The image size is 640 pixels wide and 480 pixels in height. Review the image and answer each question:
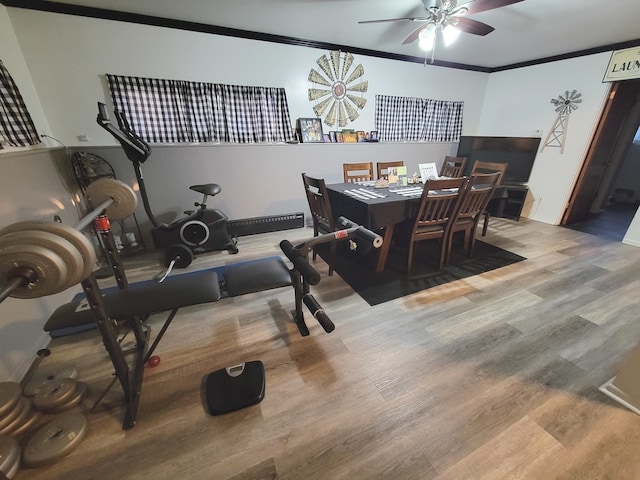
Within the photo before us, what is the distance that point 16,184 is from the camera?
5.64 ft

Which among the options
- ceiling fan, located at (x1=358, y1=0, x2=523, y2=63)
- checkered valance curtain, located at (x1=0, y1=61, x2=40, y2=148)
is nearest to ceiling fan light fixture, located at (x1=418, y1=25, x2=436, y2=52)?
ceiling fan, located at (x1=358, y1=0, x2=523, y2=63)

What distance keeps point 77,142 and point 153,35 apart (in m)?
1.40

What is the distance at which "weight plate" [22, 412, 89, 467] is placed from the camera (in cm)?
103

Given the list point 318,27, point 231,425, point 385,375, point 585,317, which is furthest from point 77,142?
point 585,317

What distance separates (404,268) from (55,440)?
2553 millimetres

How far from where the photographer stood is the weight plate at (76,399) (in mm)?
1235

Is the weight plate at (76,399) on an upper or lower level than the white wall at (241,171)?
lower

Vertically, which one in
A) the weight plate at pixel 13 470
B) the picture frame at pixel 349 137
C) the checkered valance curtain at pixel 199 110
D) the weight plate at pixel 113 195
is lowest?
the weight plate at pixel 13 470

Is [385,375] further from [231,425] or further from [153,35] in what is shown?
[153,35]

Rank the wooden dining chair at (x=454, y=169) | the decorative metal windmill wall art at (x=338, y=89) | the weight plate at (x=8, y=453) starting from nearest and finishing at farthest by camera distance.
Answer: the weight plate at (x=8, y=453) < the decorative metal windmill wall art at (x=338, y=89) < the wooden dining chair at (x=454, y=169)

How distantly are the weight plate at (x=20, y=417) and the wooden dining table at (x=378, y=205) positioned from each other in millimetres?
2204

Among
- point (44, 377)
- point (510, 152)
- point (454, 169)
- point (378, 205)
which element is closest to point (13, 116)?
point (44, 377)

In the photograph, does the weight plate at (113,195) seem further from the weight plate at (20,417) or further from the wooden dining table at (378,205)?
the wooden dining table at (378,205)

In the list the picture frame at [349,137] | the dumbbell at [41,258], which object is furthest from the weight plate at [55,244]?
the picture frame at [349,137]
